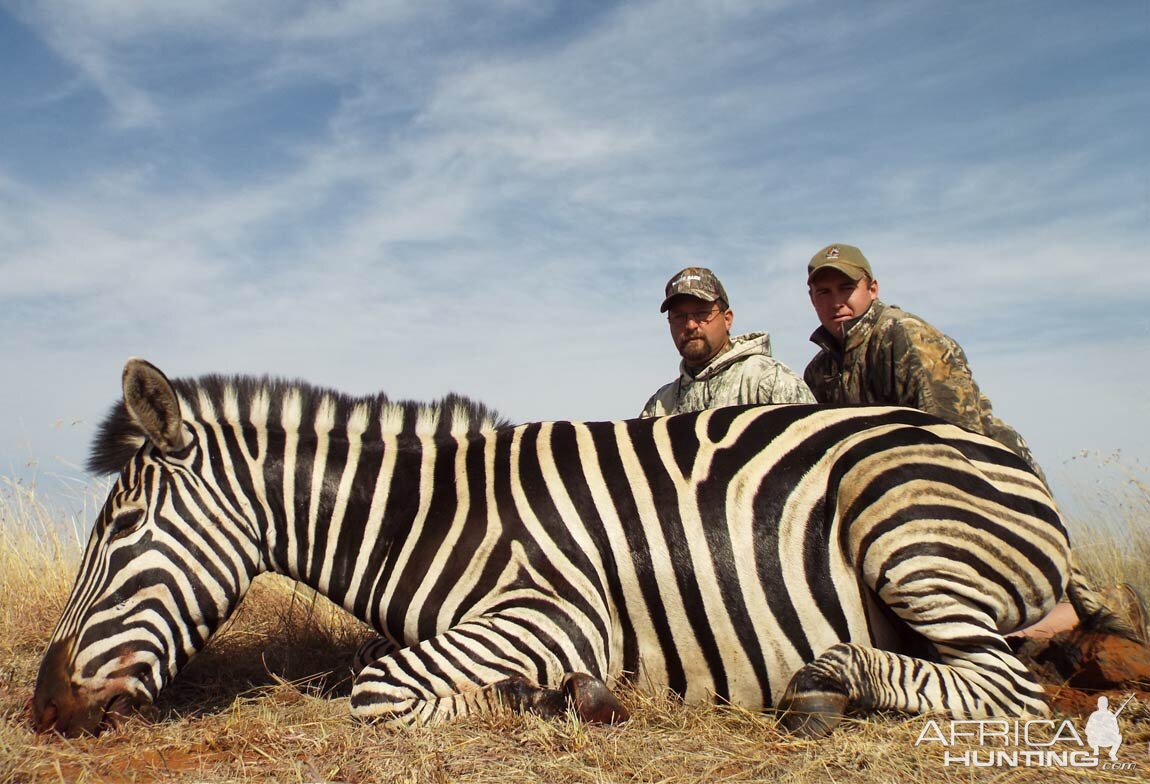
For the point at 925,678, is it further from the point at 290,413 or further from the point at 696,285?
the point at 696,285

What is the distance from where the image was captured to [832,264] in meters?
6.34

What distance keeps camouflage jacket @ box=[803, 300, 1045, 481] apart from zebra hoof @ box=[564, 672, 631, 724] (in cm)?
311

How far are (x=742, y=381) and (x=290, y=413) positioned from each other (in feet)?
Answer: 12.0

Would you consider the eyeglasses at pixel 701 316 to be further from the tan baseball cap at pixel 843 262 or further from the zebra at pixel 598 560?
the zebra at pixel 598 560

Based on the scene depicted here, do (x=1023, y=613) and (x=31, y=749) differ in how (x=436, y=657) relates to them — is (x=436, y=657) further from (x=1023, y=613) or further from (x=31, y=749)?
(x=1023, y=613)

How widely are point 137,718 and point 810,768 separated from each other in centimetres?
264

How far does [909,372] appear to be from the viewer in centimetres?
581

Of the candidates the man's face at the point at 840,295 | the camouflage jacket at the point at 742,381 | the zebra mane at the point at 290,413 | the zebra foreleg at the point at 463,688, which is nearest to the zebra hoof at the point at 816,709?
the zebra foreleg at the point at 463,688

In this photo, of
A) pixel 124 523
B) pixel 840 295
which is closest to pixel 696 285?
pixel 840 295

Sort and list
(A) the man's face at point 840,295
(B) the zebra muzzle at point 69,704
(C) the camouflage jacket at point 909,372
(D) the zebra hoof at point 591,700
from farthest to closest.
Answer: (A) the man's face at point 840,295, (C) the camouflage jacket at point 909,372, (B) the zebra muzzle at point 69,704, (D) the zebra hoof at point 591,700

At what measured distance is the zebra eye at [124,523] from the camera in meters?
3.73

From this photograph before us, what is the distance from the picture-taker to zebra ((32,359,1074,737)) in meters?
Answer: 3.40

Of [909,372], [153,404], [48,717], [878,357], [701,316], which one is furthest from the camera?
[701,316]

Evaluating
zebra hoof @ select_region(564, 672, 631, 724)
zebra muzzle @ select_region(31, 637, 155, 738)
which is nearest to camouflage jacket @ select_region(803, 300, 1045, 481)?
zebra hoof @ select_region(564, 672, 631, 724)
